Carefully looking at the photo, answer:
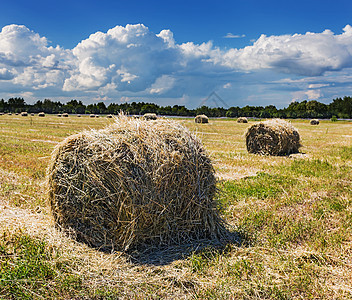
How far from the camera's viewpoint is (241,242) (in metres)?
5.11

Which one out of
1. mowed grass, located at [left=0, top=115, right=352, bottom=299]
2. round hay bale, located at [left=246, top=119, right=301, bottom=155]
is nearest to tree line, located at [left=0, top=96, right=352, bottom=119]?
round hay bale, located at [left=246, top=119, right=301, bottom=155]

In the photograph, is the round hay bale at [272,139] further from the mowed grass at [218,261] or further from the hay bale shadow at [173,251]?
the hay bale shadow at [173,251]

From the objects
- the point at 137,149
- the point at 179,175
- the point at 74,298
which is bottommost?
the point at 74,298

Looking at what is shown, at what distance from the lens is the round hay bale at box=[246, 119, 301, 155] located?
600 inches

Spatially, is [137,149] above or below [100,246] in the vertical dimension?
above

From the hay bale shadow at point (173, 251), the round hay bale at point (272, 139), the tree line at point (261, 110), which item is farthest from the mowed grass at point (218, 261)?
the tree line at point (261, 110)

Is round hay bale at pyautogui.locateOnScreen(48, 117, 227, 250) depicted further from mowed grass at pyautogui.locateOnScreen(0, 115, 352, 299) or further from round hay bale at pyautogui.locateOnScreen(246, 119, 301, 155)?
round hay bale at pyautogui.locateOnScreen(246, 119, 301, 155)

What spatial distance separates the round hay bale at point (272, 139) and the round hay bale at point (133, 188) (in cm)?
1083

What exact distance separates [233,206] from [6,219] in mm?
4614

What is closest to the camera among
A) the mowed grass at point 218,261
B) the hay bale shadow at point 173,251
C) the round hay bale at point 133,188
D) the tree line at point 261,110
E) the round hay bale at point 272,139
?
the mowed grass at point 218,261

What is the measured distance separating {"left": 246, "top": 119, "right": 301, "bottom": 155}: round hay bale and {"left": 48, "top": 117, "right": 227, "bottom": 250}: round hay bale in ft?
35.5

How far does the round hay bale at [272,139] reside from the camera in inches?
600

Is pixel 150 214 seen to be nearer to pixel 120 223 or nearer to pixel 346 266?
pixel 120 223

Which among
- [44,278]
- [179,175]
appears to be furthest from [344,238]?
[44,278]
